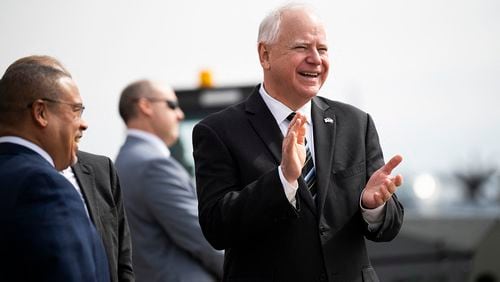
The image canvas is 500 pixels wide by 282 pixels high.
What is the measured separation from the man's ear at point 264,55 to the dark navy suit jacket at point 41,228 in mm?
1303

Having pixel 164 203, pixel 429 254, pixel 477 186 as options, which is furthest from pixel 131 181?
pixel 477 186

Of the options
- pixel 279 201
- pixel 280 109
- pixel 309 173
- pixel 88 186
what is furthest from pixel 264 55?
pixel 88 186

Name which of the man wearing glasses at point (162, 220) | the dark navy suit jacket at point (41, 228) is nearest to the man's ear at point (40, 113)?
the dark navy suit jacket at point (41, 228)

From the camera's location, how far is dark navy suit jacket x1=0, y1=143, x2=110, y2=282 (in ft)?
12.8

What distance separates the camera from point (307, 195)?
15.7ft

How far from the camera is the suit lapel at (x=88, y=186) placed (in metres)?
4.95

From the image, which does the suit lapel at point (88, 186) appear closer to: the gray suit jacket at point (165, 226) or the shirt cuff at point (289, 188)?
the shirt cuff at point (289, 188)

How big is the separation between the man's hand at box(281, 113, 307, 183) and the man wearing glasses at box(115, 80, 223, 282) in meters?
2.04

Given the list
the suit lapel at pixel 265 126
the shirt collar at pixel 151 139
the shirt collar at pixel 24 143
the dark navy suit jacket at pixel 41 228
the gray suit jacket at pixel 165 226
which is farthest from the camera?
the shirt collar at pixel 151 139

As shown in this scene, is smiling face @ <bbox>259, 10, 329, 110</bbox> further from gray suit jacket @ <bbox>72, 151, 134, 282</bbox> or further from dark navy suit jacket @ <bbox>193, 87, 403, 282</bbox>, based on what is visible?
gray suit jacket @ <bbox>72, 151, 134, 282</bbox>

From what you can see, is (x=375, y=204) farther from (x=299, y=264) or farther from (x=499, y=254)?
(x=499, y=254)

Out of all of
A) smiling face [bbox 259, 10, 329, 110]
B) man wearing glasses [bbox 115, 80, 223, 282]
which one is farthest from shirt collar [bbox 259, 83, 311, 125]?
man wearing glasses [bbox 115, 80, 223, 282]

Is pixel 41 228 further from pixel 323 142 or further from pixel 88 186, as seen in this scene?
pixel 323 142

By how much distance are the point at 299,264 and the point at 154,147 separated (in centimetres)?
261
